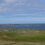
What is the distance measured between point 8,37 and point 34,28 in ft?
2.00

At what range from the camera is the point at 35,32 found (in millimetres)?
2768

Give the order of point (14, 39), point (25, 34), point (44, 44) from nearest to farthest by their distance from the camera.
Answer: point (44, 44), point (14, 39), point (25, 34)

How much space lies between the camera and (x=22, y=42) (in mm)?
2408

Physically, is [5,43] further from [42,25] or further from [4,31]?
[42,25]

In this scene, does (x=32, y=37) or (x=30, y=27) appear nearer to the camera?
(x=32, y=37)

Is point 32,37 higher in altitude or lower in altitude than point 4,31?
lower

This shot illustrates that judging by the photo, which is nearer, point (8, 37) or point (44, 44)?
point (44, 44)

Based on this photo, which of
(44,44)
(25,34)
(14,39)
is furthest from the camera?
(25,34)

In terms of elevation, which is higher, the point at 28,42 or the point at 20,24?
the point at 20,24

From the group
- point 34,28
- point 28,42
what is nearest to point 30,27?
point 34,28

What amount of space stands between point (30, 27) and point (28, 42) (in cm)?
52

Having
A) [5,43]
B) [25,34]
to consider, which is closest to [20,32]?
[25,34]

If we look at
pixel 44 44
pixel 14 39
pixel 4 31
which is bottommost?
pixel 44 44

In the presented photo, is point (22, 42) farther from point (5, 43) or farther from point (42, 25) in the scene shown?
point (42, 25)
